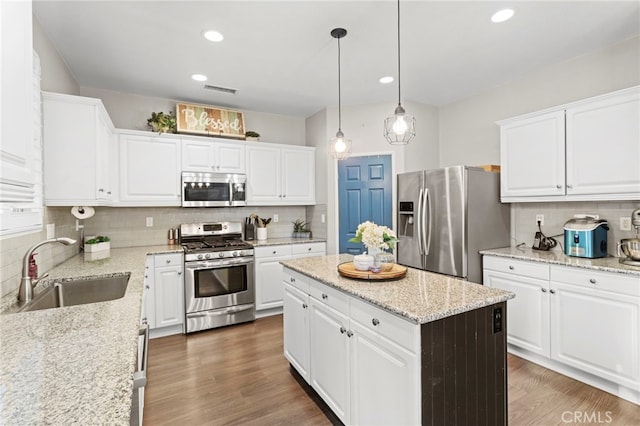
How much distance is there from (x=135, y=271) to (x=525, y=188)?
3.51 meters

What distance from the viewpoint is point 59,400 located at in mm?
804

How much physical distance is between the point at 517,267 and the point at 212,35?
3.26 meters

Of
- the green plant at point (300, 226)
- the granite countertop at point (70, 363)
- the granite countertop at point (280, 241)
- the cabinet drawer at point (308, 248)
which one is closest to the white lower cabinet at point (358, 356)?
the granite countertop at point (70, 363)

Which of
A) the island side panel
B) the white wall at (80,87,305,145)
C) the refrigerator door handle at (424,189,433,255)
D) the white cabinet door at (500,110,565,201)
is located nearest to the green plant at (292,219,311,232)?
the white wall at (80,87,305,145)

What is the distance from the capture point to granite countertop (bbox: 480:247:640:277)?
227 cm

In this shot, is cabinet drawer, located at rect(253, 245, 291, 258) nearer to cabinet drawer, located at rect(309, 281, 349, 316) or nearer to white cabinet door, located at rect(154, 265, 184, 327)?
white cabinet door, located at rect(154, 265, 184, 327)

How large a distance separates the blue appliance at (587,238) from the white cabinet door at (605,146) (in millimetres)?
273

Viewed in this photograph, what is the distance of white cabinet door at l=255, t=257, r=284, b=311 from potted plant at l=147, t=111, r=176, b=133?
190 centimetres

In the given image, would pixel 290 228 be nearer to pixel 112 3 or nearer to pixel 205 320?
pixel 205 320

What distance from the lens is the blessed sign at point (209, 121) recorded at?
3.92m

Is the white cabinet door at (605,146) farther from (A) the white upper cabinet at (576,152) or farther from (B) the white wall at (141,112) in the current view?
(B) the white wall at (141,112)

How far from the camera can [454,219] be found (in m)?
3.23

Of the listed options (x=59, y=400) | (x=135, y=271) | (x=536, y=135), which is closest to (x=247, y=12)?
(x=135, y=271)

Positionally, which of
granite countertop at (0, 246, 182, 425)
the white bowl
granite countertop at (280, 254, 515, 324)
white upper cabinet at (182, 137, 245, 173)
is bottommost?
granite countertop at (0, 246, 182, 425)
